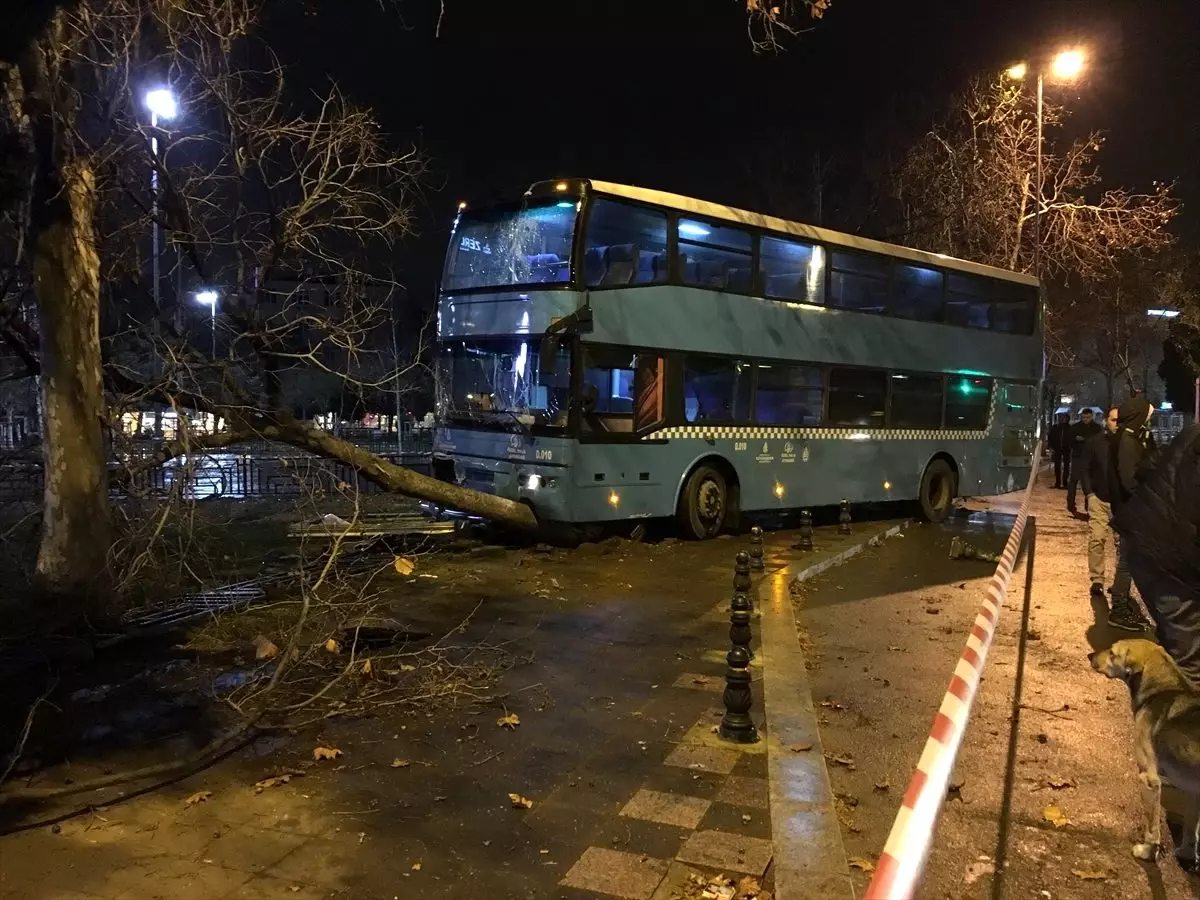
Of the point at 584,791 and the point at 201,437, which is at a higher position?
the point at 201,437

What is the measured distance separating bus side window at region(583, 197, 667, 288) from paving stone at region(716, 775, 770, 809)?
24.8 feet

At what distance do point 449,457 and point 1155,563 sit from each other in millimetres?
9554

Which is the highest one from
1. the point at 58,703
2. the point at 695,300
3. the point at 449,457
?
the point at 695,300

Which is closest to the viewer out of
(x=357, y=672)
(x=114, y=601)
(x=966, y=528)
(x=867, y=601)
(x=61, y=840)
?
(x=61, y=840)

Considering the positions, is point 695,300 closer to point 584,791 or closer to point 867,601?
point 867,601

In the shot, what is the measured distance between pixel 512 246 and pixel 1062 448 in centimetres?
1526

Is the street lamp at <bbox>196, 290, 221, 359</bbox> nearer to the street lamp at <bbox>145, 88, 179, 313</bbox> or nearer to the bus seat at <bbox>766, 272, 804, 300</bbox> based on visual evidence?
the street lamp at <bbox>145, 88, 179, 313</bbox>

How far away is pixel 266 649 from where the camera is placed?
6.81 meters

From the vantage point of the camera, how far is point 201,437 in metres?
8.39

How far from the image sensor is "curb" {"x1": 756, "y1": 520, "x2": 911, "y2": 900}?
12.0 feet

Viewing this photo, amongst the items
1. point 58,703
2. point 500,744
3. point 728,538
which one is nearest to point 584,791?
point 500,744

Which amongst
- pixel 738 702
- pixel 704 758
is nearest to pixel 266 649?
pixel 704 758

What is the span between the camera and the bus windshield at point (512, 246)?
11086 millimetres

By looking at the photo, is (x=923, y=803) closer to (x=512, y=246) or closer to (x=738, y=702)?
(x=738, y=702)
